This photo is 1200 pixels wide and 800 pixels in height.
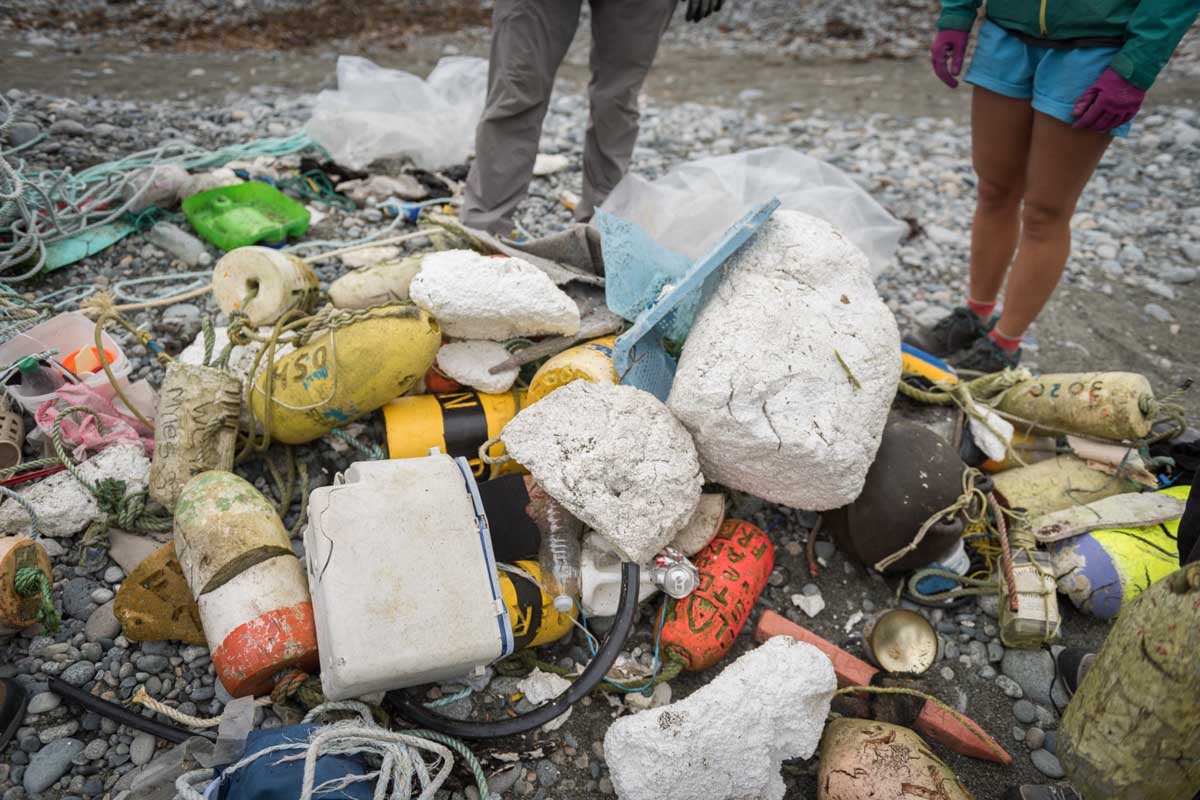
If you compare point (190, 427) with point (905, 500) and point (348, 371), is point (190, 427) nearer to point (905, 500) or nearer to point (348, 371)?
point (348, 371)

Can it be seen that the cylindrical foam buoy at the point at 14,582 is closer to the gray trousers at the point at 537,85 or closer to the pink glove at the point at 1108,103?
the gray trousers at the point at 537,85

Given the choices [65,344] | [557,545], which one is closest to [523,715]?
[557,545]

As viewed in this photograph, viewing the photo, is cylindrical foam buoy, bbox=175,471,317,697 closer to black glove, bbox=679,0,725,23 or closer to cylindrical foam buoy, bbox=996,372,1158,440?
cylindrical foam buoy, bbox=996,372,1158,440

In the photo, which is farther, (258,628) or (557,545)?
(557,545)

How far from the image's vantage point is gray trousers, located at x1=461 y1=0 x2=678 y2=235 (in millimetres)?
3051

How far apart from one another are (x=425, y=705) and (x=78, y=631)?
1.02 m

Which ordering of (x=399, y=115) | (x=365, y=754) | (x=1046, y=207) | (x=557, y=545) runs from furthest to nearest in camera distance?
1. (x=399, y=115)
2. (x=1046, y=207)
3. (x=557, y=545)
4. (x=365, y=754)


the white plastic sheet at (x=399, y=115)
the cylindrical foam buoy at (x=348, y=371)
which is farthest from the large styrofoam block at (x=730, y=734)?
the white plastic sheet at (x=399, y=115)

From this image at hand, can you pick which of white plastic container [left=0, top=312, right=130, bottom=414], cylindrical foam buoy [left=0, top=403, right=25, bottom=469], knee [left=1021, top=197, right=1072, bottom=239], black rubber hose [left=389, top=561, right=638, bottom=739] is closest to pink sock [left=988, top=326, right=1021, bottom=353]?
knee [left=1021, top=197, right=1072, bottom=239]

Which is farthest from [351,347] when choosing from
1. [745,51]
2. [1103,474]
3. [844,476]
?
[745,51]

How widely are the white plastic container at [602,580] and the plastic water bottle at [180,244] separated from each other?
2.38 metres

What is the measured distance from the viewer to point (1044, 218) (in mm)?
2740

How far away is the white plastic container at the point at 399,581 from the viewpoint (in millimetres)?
A: 1720

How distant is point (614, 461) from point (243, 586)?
1.03m
